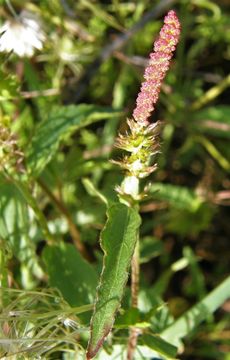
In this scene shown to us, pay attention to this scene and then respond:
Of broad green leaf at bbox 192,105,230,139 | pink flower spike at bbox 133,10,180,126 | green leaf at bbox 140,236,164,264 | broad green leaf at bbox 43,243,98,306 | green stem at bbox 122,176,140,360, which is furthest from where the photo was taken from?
broad green leaf at bbox 192,105,230,139

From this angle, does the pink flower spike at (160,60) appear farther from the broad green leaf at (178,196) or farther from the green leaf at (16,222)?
the broad green leaf at (178,196)

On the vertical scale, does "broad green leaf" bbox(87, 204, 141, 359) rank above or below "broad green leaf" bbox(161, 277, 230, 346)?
above

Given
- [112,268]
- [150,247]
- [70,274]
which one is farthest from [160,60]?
[150,247]

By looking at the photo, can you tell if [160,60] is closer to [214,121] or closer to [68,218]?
[68,218]

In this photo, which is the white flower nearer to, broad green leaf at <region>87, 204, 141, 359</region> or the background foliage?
the background foliage

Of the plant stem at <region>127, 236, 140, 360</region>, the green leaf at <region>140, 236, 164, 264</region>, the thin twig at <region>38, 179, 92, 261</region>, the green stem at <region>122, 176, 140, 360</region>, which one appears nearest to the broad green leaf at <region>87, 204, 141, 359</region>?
the green stem at <region>122, 176, 140, 360</region>

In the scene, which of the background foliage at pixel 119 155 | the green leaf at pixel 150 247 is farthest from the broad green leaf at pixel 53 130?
the green leaf at pixel 150 247

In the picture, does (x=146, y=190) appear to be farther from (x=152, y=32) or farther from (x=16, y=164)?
(x=152, y=32)

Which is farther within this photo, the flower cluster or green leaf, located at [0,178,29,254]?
green leaf, located at [0,178,29,254]
